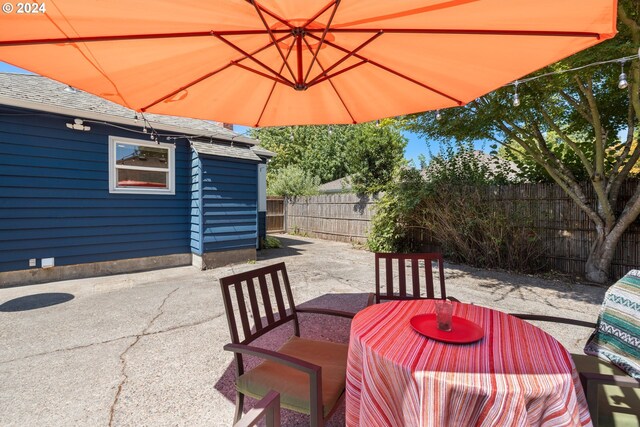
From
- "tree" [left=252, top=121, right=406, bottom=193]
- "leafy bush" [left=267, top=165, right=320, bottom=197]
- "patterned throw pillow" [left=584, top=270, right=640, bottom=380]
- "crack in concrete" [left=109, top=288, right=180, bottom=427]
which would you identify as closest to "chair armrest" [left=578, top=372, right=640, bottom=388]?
"patterned throw pillow" [left=584, top=270, right=640, bottom=380]

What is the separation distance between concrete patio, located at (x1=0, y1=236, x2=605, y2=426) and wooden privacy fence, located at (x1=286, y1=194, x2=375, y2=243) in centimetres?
392

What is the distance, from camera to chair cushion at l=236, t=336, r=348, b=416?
1.59m

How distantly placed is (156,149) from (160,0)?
5564 mm

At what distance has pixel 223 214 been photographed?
6648 millimetres

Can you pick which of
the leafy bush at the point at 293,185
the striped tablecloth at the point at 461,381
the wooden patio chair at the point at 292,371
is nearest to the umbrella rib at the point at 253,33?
the wooden patio chair at the point at 292,371

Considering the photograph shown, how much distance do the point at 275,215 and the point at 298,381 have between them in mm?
11797

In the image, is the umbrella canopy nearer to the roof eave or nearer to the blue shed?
the roof eave

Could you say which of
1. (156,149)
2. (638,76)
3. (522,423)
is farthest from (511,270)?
(156,149)

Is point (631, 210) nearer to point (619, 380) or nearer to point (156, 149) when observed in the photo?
point (619, 380)

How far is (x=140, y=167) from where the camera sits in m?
6.17

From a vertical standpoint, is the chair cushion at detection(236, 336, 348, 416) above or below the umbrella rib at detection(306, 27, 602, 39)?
below

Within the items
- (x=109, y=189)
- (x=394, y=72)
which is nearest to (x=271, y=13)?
(x=394, y=72)

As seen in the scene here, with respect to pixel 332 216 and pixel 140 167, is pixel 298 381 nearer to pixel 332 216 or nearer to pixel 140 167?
pixel 140 167

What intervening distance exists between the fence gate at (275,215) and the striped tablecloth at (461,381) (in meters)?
11.7
